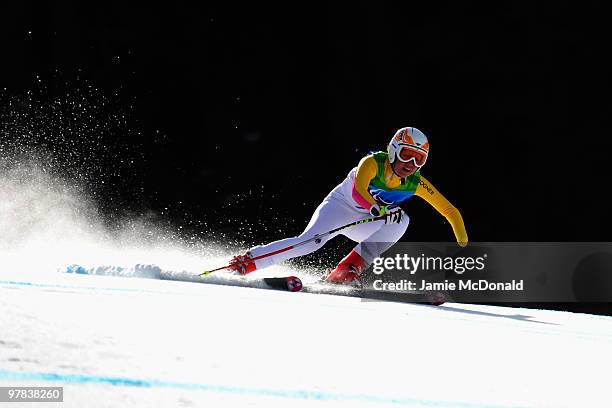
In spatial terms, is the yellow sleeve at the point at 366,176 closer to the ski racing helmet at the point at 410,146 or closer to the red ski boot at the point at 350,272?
the ski racing helmet at the point at 410,146

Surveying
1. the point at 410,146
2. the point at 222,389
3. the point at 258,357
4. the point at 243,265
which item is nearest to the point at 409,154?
the point at 410,146

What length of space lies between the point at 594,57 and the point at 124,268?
21.3 feet

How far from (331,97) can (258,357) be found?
6895mm

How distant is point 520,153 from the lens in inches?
329

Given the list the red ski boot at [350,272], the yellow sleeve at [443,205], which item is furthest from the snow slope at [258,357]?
the yellow sleeve at [443,205]

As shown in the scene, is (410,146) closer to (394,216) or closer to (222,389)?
(394,216)

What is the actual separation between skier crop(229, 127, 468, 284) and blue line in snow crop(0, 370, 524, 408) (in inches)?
133

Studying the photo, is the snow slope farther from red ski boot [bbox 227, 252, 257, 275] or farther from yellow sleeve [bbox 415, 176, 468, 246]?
yellow sleeve [bbox 415, 176, 468, 246]

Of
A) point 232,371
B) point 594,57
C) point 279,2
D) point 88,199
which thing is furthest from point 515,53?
point 232,371

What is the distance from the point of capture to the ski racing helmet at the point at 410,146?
4.94 meters

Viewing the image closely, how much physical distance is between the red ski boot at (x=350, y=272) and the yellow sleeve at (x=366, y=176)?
0.51 meters

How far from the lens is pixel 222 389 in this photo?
5.17ft

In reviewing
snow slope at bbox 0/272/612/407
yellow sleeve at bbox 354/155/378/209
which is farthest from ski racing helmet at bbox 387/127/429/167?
snow slope at bbox 0/272/612/407

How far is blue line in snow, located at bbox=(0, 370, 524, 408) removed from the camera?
1465 millimetres
